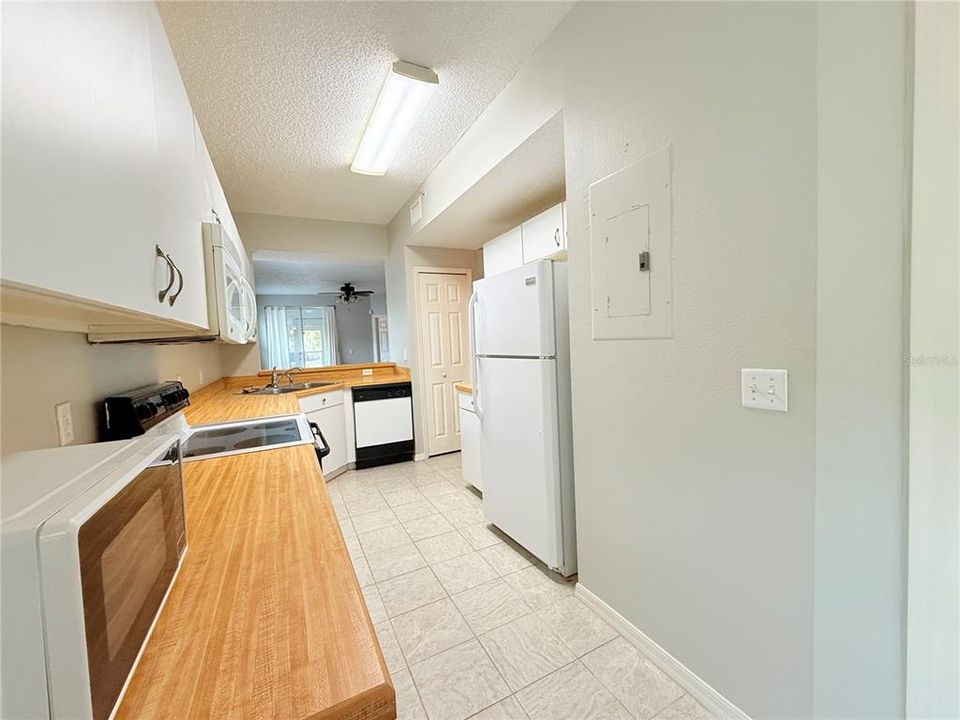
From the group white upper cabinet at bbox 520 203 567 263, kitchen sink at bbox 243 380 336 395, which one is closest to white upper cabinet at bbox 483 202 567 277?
white upper cabinet at bbox 520 203 567 263

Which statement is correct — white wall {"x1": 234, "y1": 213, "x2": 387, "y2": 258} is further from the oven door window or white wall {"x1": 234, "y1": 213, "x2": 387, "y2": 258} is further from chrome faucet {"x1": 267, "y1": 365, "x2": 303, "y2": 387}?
the oven door window

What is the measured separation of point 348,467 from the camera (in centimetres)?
387

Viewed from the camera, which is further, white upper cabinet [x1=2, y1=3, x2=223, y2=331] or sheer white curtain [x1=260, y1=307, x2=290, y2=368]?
sheer white curtain [x1=260, y1=307, x2=290, y2=368]

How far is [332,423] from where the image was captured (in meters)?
3.63

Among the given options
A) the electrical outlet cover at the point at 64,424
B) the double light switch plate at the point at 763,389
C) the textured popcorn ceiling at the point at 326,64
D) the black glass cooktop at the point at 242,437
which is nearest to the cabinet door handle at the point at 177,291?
the electrical outlet cover at the point at 64,424

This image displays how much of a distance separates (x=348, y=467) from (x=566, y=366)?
109 inches

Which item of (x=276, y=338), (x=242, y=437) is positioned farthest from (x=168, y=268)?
(x=276, y=338)

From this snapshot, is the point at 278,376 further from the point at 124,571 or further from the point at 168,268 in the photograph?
the point at 124,571

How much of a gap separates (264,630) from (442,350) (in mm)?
3553

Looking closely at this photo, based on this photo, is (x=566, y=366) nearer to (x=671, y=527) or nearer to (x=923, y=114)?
(x=671, y=527)

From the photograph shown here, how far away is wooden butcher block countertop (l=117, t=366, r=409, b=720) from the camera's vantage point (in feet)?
1.63

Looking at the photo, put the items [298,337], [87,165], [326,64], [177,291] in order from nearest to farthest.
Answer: [87,165] < [177,291] < [326,64] < [298,337]

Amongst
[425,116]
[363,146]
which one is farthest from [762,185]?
[363,146]

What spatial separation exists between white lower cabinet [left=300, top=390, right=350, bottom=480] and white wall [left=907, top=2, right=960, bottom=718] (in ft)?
11.1
